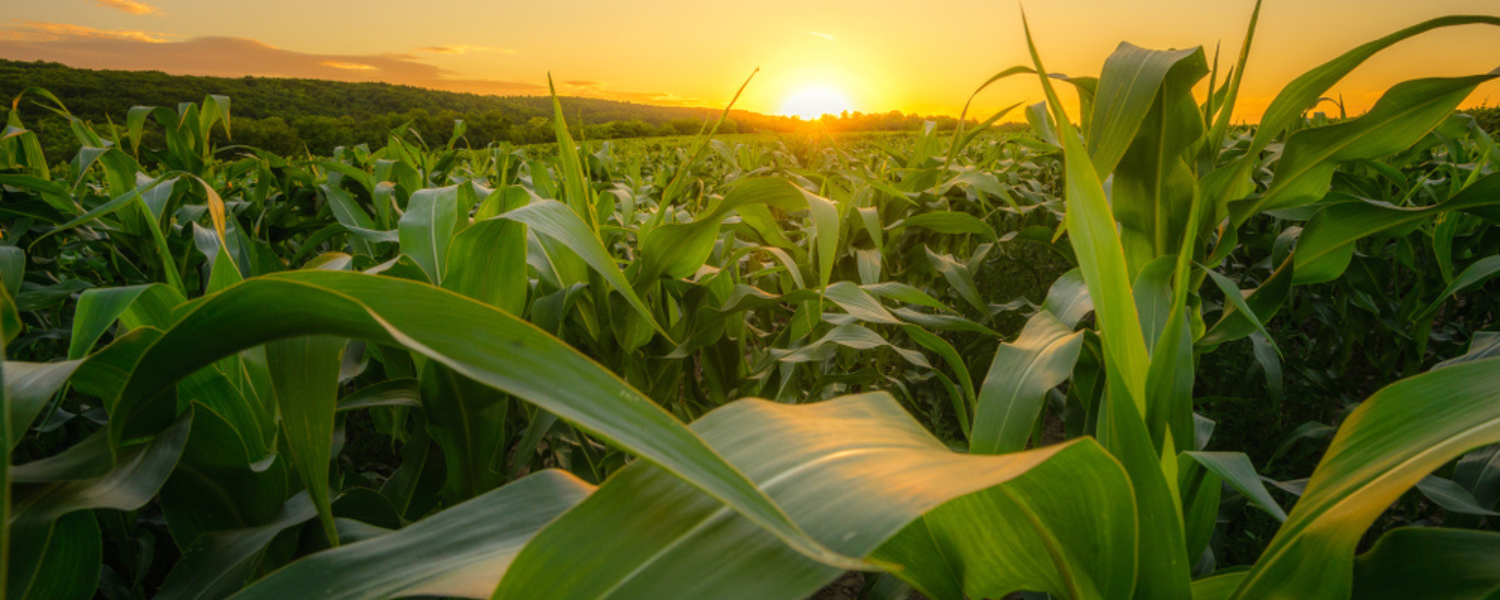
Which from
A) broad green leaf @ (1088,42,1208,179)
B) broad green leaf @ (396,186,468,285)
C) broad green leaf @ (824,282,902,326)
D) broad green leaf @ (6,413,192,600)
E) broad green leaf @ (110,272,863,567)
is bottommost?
broad green leaf @ (6,413,192,600)

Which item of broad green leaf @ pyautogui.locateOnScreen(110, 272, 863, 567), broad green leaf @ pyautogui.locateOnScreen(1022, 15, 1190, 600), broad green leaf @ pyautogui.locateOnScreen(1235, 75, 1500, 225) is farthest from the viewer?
broad green leaf @ pyautogui.locateOnScreen(1235, 75, 1500, 225)

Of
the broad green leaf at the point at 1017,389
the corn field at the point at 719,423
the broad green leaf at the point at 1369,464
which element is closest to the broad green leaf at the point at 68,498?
the corn field at the point at 719,423

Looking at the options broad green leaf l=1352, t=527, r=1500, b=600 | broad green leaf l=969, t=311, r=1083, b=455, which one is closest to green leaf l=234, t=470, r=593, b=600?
broad green leaf l=969, t=311, r=1083, b=455

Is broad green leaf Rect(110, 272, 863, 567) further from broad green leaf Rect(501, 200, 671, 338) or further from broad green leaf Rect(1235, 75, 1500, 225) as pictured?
broad green leaf Rect(1235, 75, 1500, 225)

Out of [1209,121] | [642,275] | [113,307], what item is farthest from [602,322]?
[1209,121]

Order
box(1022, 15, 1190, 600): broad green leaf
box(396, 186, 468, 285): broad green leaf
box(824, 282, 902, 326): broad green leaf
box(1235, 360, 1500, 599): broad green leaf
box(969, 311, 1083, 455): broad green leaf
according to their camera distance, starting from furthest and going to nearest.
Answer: box(824, 282, 902, 326): broad green leaf
box(396, 186, 468, 285): broad green leaf
box(969, 311, 1083, 455): broad green leaf
box(1022, 15, 1190, 600): broad green leaf
box(1235, 360, 1500, 599): broad green leaf

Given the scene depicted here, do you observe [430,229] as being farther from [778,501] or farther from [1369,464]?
[1369,464]

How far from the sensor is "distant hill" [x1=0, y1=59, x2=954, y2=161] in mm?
7626

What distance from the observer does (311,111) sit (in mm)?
13117

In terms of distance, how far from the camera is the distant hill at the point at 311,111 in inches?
300

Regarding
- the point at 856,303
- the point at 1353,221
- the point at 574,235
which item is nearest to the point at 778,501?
the point at 574,235

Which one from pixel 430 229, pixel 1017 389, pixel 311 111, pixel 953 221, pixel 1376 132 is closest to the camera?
pixel 1017 389

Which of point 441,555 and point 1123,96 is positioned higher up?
point 1123,96

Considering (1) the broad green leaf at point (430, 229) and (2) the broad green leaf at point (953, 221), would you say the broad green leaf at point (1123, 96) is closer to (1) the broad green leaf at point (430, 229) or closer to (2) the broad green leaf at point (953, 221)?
(1) the broad green leaf at point (430, 229)
